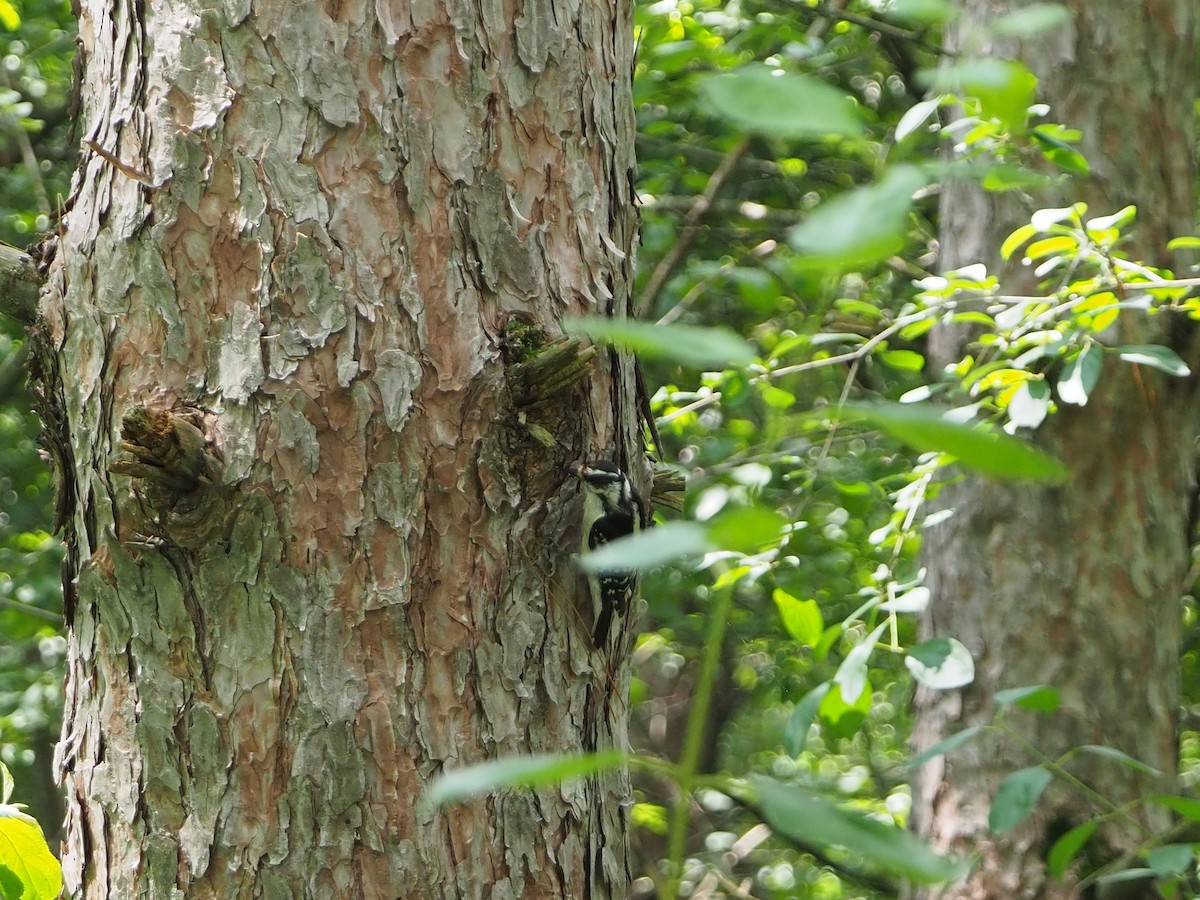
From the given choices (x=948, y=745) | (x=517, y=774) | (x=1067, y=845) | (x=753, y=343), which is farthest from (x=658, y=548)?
(x=753, y=343)

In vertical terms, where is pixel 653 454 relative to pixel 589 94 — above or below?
below

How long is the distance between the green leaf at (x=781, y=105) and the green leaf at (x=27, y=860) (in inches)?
54.2

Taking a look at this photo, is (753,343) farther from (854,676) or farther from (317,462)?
(317,462)

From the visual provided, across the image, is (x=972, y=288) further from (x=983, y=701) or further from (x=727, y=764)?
(x=727, y=764)

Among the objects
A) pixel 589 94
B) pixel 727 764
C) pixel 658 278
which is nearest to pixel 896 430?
pixel 589 94

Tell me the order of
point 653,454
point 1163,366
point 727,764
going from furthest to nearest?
1. point 727,764
2. point 1163,366
3. point 653,454

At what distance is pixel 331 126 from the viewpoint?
1.47 metres

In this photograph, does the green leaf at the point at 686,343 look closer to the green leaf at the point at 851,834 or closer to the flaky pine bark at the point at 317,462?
the green leaf at the point at 851,834

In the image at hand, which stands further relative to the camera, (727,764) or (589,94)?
(727,764)

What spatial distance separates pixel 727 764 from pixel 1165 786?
6689 mm

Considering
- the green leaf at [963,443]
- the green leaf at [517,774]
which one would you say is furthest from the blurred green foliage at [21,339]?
the green leaf at [963,443]

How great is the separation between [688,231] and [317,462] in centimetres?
333

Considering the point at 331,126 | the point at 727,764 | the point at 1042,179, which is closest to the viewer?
the point at 1042,179

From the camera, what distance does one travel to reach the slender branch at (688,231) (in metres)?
4.25
